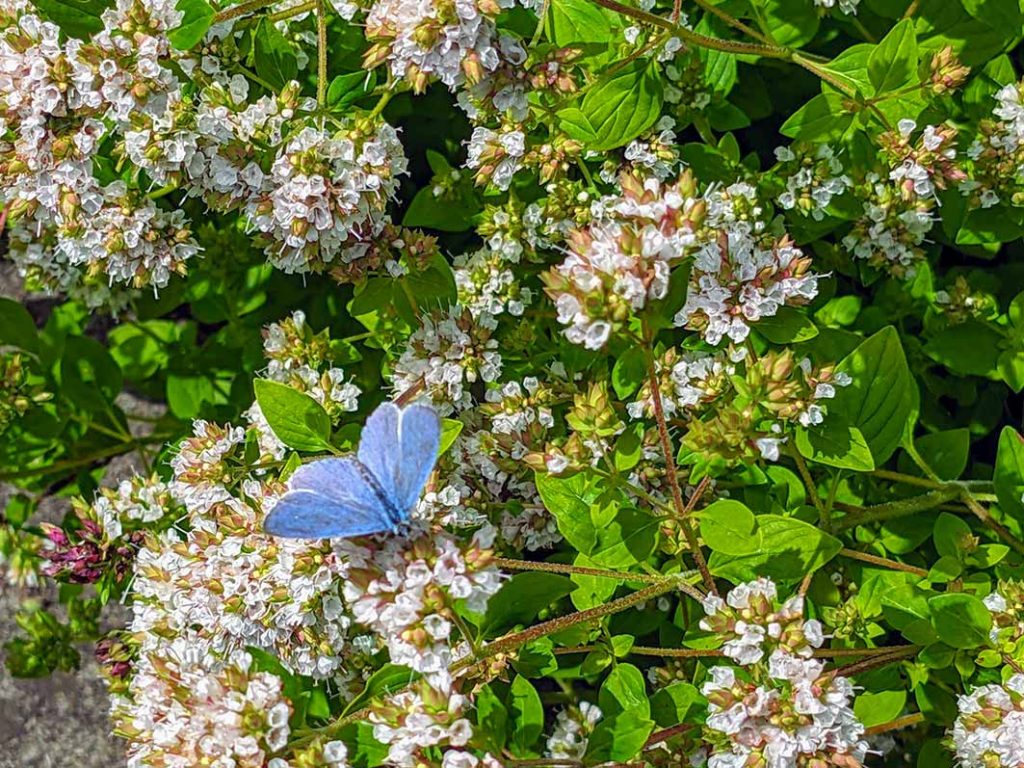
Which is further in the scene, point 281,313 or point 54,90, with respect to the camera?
point 281,313

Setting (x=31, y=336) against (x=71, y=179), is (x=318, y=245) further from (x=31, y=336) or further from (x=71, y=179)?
(x=31, y=336)

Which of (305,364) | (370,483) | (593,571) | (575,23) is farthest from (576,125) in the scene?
(370,483)

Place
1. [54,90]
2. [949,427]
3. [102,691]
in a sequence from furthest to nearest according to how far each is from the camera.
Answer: [102,691] → [949,427] → [54,90]

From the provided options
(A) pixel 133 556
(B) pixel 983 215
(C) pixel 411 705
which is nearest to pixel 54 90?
(A) pixel 133 556

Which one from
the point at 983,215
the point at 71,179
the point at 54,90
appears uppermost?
the point at 54,90

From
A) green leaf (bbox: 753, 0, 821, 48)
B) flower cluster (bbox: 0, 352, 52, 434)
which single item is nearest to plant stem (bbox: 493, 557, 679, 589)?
green leaf (bbox: 753, 0, 821, 48)

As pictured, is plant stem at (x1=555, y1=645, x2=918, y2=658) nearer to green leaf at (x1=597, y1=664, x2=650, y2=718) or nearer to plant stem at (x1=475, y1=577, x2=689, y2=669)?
green leaf at (x1=597, y1=664, x2=650, y2=718)
